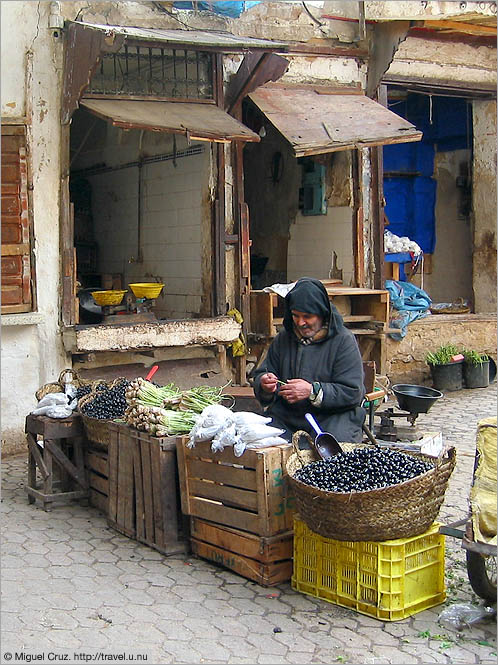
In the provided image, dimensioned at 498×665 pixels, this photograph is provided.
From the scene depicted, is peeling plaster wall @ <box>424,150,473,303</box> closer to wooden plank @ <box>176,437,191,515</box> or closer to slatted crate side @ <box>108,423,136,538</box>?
slatted crate side @ <box>108,423,136,538</box>

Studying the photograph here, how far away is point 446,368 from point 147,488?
6746 millimetres

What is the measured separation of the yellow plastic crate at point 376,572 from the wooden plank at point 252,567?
18 cm

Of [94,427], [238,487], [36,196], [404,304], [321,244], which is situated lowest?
[238,487]

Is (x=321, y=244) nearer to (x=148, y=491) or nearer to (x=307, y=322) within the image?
(x=307, y=322)

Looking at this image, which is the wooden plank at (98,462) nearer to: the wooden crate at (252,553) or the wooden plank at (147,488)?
the wooden plank at (147,488)

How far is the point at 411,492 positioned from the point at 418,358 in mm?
7429

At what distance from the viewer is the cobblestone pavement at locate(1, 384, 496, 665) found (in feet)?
13.7

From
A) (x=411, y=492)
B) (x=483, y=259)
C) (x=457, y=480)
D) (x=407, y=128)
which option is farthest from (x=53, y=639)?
(x=483, y=259)

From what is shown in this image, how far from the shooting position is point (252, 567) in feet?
16.5

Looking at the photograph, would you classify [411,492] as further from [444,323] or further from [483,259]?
[483,259]

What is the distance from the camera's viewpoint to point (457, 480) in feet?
24.1

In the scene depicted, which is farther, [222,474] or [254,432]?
[222,474]

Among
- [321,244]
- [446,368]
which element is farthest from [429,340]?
[321,244]

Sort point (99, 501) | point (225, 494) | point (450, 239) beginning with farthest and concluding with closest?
1. point (450, 239)
2. point (99, 501)
3. point (225, 494)
